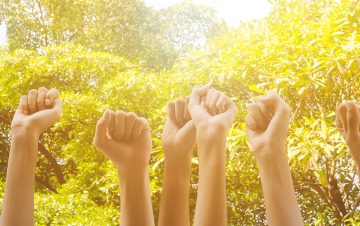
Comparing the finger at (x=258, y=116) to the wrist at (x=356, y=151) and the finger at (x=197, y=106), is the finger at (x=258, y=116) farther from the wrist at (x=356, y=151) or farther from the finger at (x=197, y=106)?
the wrist at (x=356, y=151)

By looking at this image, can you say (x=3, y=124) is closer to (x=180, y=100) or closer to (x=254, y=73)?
(x=254, y=73)

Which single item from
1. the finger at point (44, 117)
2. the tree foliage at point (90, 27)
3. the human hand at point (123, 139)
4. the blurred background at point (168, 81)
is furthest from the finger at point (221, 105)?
the tree foliage at point (90, 27)

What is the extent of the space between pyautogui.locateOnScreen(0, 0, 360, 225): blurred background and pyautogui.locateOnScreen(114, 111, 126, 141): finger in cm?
249

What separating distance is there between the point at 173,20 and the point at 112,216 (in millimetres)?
6234

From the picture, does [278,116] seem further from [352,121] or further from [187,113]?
[187,113]

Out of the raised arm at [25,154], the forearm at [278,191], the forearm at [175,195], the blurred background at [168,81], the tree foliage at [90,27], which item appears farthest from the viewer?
the tree foliage at [90,27]

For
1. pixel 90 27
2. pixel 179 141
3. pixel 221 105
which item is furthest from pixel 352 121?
pixel 90 27

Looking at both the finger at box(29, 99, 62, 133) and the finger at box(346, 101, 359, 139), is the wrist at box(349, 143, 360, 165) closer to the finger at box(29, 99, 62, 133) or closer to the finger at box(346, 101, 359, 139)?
the finger at box(346, 101, 359, 139)

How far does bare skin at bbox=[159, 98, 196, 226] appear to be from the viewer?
1.25 meters

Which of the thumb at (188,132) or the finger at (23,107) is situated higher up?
the finger at (23,107)

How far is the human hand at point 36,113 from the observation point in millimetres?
1277

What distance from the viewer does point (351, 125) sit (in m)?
1.25

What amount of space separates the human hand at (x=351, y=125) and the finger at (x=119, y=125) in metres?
0.55

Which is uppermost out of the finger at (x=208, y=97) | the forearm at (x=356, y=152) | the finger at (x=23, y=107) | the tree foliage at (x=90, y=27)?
the tree foliage at (x=90, y=27)
